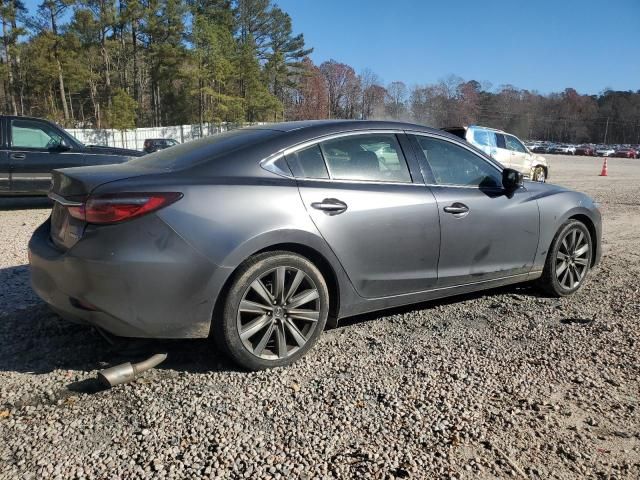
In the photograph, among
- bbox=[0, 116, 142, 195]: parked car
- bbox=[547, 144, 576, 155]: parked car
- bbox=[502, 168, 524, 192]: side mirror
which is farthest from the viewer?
bbox=[547, 144, 576, 155]: parked car

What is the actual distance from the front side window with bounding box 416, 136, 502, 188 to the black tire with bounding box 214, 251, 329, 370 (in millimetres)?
1354

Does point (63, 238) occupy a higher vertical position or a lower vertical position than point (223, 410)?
higher

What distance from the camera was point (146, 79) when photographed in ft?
218

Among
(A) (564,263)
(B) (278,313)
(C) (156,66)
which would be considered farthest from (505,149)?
(C) (156,66)

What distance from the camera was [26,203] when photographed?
1077 cm

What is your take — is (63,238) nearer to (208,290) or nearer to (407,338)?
(208,290)

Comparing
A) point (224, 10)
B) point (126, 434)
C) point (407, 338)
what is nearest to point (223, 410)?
point (126, 434)

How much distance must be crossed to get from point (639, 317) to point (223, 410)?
136 inches

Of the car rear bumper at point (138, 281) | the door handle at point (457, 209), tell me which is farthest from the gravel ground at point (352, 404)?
the door handle at point (457, 209)

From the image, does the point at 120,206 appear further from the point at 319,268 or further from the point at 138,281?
the point at 319,268

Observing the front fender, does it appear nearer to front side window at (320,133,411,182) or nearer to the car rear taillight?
front side window at (320,133,411,182)

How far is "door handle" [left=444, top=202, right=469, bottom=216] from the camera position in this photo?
392cm

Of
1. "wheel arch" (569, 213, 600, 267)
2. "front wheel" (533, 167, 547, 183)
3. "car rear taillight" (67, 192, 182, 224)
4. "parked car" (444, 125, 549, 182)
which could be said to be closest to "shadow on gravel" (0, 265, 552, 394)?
"car rear taillight" (67, 192, 182, 224)

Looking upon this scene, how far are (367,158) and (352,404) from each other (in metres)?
1.72
